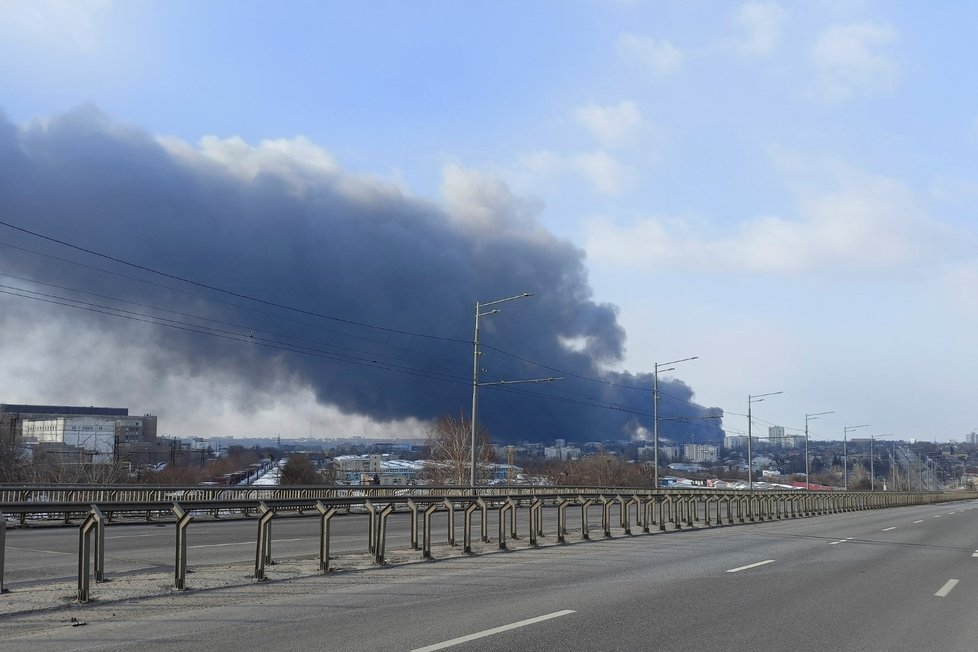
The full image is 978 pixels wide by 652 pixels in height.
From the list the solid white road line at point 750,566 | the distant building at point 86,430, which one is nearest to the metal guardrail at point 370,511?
the solid white road line at point 750,566

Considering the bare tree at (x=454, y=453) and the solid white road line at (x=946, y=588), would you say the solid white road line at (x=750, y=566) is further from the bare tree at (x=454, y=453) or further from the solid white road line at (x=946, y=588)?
the bare tree at (x=454, y=453)

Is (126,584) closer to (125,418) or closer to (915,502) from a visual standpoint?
(915,502)

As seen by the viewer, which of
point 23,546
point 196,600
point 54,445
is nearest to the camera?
point 196,600

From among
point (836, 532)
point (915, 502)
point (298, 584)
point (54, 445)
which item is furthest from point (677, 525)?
point (54, 445)

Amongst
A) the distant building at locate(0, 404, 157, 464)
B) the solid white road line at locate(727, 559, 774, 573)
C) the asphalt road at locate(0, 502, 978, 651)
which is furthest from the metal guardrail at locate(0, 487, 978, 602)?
the distant building at locate(0, 404, 157, 464)

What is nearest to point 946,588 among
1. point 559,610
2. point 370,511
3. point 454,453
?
point 559,610

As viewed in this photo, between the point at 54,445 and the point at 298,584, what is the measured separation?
122951 mm

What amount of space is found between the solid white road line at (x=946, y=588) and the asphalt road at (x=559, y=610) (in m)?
0.02

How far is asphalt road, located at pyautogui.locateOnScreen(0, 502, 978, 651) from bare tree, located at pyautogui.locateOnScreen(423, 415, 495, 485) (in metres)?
61.8

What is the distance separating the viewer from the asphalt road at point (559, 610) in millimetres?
8938

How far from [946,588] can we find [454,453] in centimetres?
6912

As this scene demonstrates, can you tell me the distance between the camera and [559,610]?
10820 millimetres

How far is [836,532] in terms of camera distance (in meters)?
29.3

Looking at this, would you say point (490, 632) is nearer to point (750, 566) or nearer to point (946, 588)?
point (750, 566)
